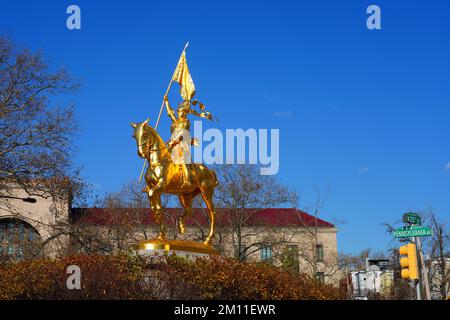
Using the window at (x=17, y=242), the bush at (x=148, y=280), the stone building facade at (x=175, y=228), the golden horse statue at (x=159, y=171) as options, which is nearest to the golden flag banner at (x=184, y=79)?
the golden horse statue at (x=159, y=171)

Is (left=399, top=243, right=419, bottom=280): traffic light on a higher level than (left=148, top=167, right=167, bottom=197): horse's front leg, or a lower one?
lower

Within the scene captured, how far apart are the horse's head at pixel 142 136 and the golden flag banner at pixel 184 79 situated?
218cm

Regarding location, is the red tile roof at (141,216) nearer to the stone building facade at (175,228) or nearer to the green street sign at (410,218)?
the stone building facade at (175,228)

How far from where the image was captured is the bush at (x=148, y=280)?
1238cm

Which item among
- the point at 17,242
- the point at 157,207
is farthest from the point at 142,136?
the point at 17,242

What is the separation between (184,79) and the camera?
17109 mm

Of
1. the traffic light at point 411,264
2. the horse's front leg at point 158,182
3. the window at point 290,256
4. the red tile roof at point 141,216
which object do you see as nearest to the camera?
the traffic light at point 411,264

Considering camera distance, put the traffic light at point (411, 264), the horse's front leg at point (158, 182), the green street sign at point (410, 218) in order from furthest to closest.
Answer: the horse's front leg at point (158, 182)
the green street sign at point (410, 218)
the traffic light at point (411, 264)

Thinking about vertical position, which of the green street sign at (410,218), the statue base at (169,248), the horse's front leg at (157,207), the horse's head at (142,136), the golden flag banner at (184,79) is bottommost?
the statue base at (169,248)

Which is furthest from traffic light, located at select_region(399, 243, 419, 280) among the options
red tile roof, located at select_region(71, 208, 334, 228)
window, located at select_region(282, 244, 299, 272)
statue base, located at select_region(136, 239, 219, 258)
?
red tile roof, located at select_region(71, 208, 334, 228)

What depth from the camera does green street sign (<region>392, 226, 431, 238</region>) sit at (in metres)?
11.4

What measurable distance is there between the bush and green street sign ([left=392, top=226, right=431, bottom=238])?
296cm

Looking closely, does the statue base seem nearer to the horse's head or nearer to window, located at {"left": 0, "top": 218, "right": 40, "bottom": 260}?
the horse's head

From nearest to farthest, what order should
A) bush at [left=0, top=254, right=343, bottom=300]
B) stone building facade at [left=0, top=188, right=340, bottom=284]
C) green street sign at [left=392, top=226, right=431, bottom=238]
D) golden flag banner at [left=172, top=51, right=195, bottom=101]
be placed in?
green street sign at [left=392, top=226, right=431, bottom=238] < bush at [left=0, top=254, right=343, bottom=300] < golden flag banner at [left=172, top=51, right=195, bottom=101] < stone building facade at [left=0, top=188, right=340, bottom=284]
